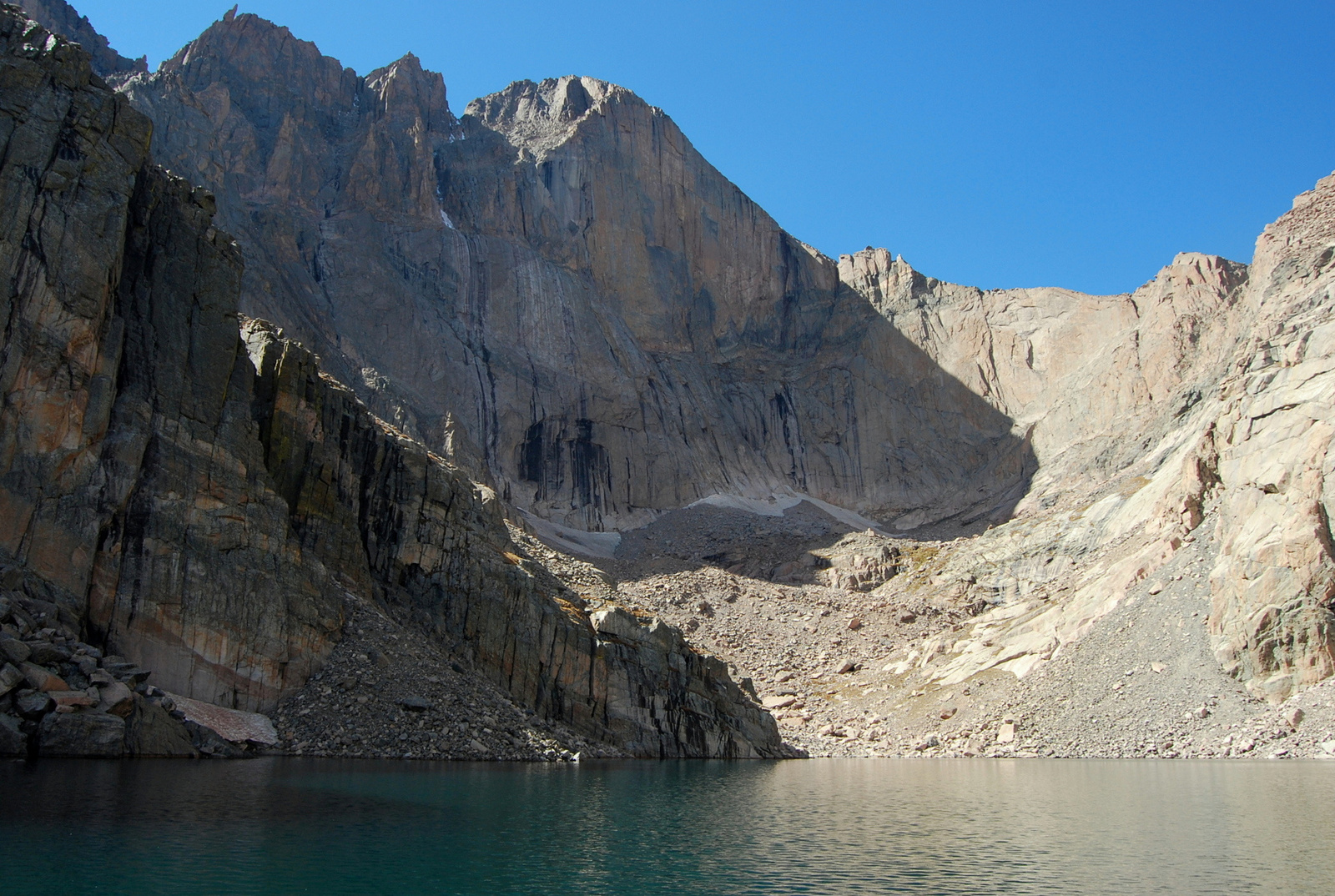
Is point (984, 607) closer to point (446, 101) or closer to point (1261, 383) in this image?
point (1261, 383)

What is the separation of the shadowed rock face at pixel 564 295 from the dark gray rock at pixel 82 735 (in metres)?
72.2

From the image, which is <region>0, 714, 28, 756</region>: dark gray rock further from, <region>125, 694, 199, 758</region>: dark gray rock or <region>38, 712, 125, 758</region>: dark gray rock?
<region>125, 694, 199, 758</region>: dark gray rock

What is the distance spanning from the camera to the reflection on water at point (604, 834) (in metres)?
22.5

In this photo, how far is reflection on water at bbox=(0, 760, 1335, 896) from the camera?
22.5 metres

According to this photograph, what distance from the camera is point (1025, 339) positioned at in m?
156

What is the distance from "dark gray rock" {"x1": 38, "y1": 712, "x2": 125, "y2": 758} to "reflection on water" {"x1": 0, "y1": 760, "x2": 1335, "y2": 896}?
0.95 m

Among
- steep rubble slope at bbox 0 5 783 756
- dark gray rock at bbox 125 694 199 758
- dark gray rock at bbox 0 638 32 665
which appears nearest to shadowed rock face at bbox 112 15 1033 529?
steep rubble slope at bbox 0 5 783 756

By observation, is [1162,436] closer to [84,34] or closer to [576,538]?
[576,538]

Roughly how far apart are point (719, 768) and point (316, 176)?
370ft

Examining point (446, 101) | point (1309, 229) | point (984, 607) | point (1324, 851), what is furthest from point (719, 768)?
point (446, 101)

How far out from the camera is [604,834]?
Result: 2978 centimetres

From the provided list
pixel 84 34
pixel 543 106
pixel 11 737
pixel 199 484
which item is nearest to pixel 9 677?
pixel 11 737

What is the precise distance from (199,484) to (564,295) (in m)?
102

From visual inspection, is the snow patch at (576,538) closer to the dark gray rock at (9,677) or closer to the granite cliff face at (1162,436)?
the granite cliff face at (1162,436)
